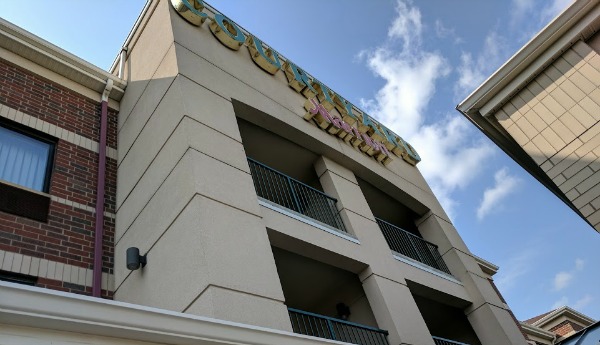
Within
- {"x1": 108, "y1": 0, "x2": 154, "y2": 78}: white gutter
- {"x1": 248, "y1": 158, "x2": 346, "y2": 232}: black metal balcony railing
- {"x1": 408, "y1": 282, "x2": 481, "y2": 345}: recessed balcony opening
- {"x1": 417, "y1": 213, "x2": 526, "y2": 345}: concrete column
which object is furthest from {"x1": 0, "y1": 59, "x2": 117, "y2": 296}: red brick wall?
{"x1": 417, "y1": 213, "x2": 526, "y2": 345}: concrete column

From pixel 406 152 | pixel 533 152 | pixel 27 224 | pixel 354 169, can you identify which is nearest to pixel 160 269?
pixel 27 224

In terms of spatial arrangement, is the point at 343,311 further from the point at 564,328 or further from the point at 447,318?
the point at 564,328

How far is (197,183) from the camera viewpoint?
689cm

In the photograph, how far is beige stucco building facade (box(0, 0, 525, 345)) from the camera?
16.6 feet

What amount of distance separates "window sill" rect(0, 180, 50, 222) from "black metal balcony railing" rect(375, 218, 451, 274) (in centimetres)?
859

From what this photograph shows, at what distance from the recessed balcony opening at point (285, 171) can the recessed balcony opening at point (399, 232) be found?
2.14m

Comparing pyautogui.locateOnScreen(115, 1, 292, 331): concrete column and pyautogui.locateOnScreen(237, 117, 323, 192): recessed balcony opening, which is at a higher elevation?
pyautogui.locateOnScreen(237, 117, 323, 192): recessed balcony opening

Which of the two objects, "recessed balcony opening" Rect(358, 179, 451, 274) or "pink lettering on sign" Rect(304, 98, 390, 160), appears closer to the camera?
"pink lettering on sign" Rect(304, 98, 390, 160)

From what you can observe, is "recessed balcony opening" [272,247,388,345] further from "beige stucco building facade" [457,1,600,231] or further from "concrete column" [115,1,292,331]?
"beige stucco building facade" [457,1,600,231]

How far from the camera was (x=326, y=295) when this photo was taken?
10672mm

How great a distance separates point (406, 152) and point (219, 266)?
11.3 metres

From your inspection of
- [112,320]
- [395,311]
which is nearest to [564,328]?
[395,311]

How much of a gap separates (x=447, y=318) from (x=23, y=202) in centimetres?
1108

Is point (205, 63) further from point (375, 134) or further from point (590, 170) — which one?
point (590, 170)
